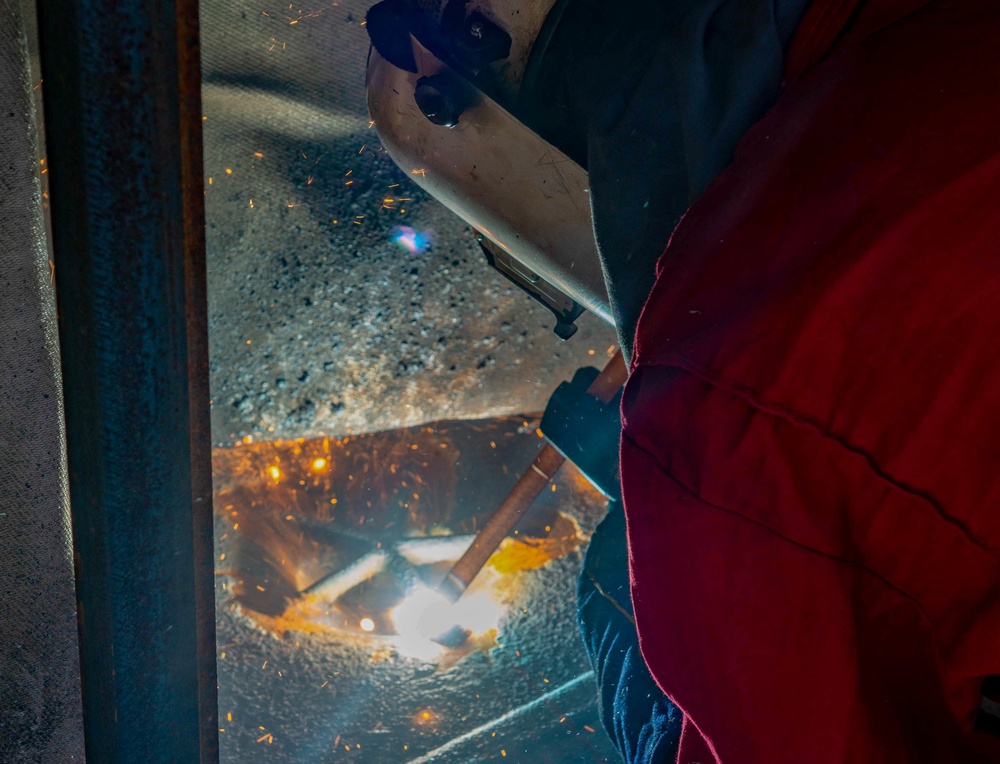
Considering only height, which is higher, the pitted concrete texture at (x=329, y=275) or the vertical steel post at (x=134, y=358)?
the vertical steel post at (x=134, y=358)

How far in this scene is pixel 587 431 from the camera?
1.53 metres

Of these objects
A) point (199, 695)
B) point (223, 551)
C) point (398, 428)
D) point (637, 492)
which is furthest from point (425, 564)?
point (637, 492)

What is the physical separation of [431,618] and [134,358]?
4.83 feet

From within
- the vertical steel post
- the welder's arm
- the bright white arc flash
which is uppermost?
the vertical steel post

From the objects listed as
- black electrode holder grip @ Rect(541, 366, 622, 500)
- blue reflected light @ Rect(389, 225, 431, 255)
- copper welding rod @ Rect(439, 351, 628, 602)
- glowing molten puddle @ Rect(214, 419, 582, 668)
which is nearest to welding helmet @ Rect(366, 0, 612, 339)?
black electrode holder grip @ Rect(541, 366, 622, 500)

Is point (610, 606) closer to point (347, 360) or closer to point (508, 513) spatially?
point (508, 513)

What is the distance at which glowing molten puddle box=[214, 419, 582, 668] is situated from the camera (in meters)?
2.22

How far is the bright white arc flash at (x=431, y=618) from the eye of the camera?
7.21 feet

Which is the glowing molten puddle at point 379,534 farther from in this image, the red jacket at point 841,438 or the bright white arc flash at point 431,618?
the red jacket at point 841,438

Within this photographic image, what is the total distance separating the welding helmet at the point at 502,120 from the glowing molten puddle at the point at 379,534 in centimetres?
118

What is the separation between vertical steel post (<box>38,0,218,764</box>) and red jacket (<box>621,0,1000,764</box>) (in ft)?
2.01

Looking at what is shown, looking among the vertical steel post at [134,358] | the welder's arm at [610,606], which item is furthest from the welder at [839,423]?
the vertical steel post at [134,358]

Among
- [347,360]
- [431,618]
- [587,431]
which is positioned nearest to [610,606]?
[587,431]

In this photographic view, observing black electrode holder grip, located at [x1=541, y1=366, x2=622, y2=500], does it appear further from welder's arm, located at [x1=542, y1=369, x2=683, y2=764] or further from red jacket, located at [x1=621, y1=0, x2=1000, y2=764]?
red jacket, located at [x1=621, y1=0, x2=1000, y2=764]
